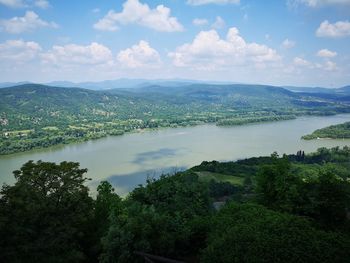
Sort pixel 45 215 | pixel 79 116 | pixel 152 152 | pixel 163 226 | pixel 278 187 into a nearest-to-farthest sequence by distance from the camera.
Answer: pixel 163 226
pixel 45 215
pixel 278 187
pixel 152 152
pixel 79 116

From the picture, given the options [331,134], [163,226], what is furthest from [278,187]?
[331,134]

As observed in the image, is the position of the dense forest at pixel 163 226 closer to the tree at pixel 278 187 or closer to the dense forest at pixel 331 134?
the tree at pixel 278 187

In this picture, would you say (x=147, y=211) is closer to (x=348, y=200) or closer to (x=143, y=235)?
(x=143, y=235)

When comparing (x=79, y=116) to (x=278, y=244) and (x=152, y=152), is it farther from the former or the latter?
(x=278, y=244)

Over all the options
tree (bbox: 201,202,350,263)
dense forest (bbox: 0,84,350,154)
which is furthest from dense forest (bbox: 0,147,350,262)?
dense forest (bbox: 0,84,350,154)

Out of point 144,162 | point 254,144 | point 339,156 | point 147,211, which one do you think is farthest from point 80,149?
point 147,211

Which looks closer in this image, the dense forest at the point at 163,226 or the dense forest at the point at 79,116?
the dense forest at the point at 163,226

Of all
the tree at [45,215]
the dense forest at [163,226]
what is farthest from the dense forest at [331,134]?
the tree at [45,215]
